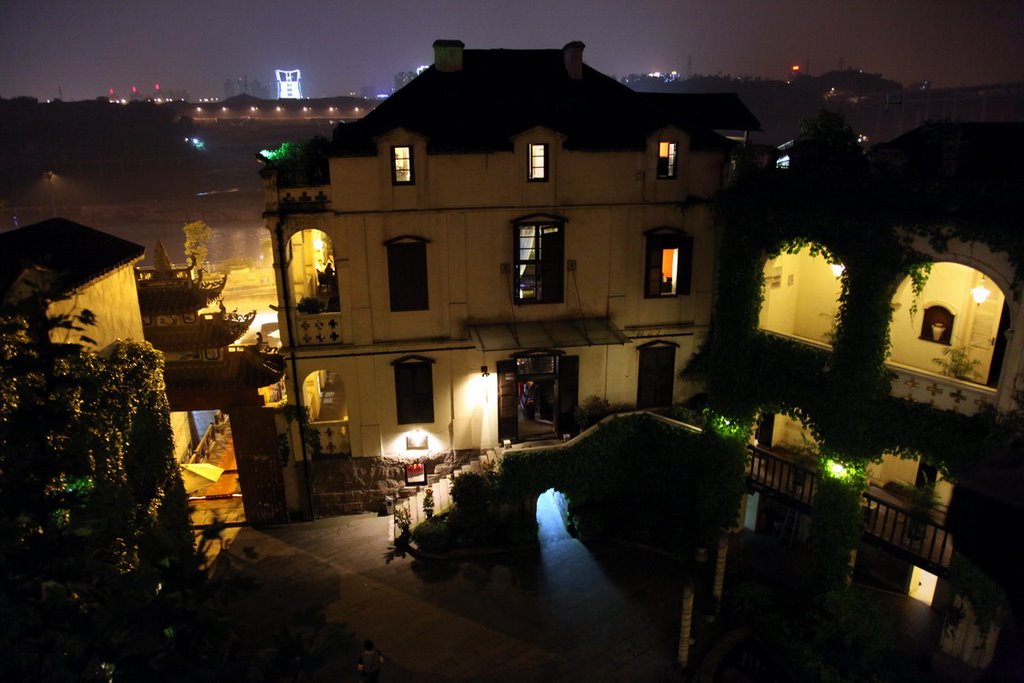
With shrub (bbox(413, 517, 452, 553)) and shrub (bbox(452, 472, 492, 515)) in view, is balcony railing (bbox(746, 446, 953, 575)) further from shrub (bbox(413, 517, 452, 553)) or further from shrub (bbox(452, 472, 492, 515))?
shrub (bbox(413, 517, 452, 553))

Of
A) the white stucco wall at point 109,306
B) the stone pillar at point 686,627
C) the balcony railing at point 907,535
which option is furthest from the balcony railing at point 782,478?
the white stucco wall at point 109,306

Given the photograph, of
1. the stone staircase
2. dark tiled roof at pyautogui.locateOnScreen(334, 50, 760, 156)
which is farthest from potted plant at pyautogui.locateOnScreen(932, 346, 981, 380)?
the stone staircase

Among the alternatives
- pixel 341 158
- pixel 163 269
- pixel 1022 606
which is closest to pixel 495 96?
pixel 341 158

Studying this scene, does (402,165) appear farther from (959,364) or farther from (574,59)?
(959,364)

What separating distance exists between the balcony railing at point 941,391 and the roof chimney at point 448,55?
59.0 feet

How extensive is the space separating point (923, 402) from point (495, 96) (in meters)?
17.1

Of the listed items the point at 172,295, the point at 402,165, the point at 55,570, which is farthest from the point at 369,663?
the point at 172,295

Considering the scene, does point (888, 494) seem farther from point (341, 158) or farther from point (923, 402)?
point (341, 158)

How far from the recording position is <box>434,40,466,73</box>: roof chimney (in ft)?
77.2

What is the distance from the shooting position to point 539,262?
75.8ft

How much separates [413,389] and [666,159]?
12399 millimetres

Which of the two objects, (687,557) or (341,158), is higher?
(341,158)

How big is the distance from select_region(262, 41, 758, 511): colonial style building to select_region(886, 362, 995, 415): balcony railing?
7.82 metres

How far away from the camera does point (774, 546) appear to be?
23.2m
